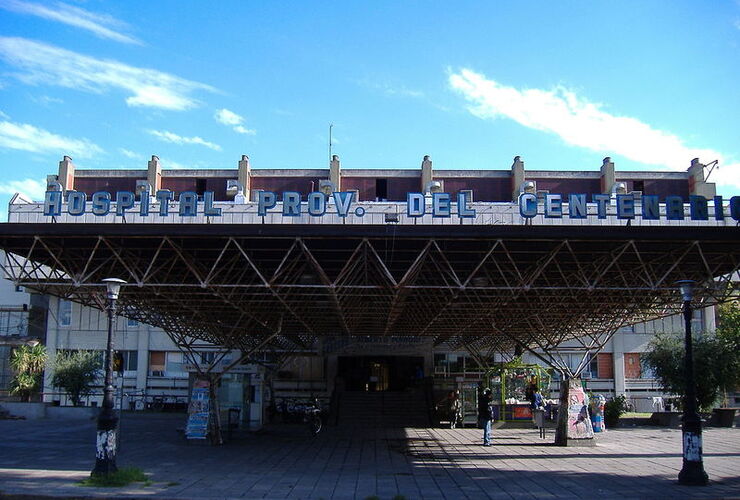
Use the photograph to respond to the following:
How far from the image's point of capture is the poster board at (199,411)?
2772 centimetres

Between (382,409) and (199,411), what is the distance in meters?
17.2

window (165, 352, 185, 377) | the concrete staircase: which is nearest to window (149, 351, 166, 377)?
window (165, 352, 185, 377)

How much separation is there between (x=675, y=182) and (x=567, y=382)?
3748 centimetres

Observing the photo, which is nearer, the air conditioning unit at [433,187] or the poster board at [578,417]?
the poster board at [578,417]

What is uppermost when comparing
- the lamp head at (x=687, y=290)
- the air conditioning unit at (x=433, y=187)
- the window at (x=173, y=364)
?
the air conditioning unit at (x=433, y=187)

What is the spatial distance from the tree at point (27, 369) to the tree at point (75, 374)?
8.72ft

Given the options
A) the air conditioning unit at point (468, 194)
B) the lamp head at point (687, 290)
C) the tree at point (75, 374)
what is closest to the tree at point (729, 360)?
the air conditioning unit at point (468, 194)

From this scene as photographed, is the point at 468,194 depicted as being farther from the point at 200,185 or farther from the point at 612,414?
the point at 200,185

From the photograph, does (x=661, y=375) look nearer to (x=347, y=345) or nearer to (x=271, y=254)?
(x=347, y=345)

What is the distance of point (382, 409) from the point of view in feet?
141

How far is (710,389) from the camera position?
39.9 metres

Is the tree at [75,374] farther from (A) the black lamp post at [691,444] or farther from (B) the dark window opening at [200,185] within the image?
(A) the black lamp post at [691,444]

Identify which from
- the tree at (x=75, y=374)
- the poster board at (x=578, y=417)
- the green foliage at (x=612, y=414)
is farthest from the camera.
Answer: the tree at (x=75, y=374)

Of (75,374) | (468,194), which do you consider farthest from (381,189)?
(75,374)
